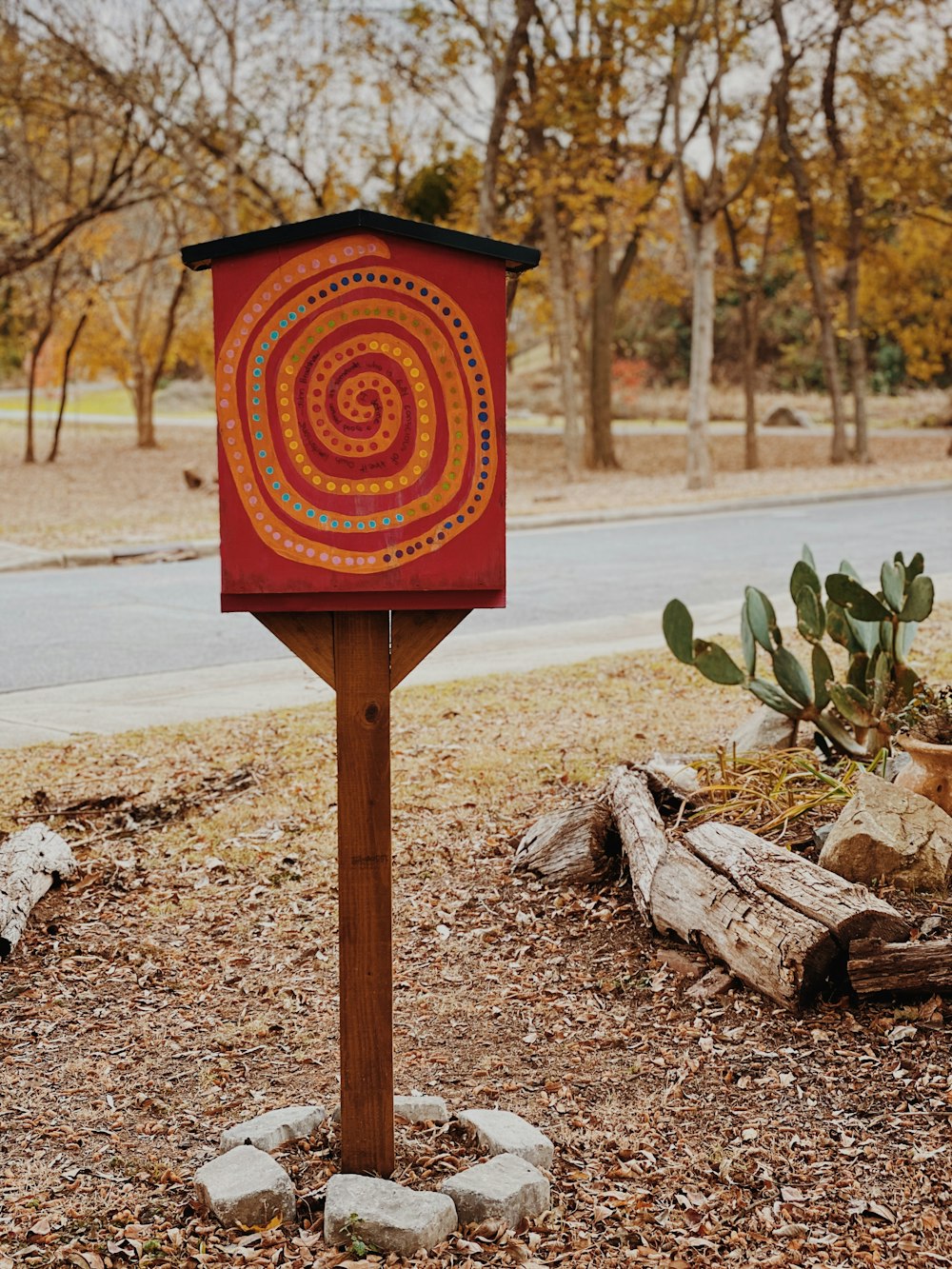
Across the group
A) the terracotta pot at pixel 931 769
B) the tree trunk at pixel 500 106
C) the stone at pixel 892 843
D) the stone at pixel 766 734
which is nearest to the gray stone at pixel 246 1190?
the stone at pixel 892 843

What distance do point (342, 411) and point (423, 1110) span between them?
1654 mm

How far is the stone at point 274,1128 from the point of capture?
9.67ft

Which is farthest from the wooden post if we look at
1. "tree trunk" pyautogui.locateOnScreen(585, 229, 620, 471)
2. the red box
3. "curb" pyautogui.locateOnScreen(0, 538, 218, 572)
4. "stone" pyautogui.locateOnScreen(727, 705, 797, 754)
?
"tree trunk" pyautogui.locateOnScreen(585, 229, 620, 471)

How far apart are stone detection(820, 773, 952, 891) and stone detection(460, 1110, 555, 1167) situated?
57.7 inches

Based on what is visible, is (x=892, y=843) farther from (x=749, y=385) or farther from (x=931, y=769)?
(x=749, y=385)

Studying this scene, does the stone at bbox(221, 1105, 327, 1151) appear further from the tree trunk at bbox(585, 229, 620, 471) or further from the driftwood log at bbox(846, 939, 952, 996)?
the tree trunk at bbox(585, 229, 620, 471)

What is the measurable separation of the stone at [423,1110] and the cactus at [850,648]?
2149 millimetres

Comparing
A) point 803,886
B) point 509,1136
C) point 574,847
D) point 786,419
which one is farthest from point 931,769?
point 786,419

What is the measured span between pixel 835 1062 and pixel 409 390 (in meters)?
2.03

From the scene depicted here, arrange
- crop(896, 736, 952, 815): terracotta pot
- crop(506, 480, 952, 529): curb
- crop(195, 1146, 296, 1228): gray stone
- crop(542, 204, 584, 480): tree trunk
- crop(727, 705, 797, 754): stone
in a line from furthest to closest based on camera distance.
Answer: crop(542, 204, 584, 480): tree trunk < crop(506, 480, 952, 529): curb < crop(727, 705, 797, 754): stone < crop(896, 736, 952, 815): terracotta pot < crop(195, 1146, 296, 1228): gray stone

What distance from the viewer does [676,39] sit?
60.1 feet

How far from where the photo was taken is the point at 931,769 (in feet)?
14.1

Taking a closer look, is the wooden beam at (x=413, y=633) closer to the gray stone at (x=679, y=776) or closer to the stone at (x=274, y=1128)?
the stone at (x=274, y=1128)

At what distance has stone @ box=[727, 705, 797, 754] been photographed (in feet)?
17.1
